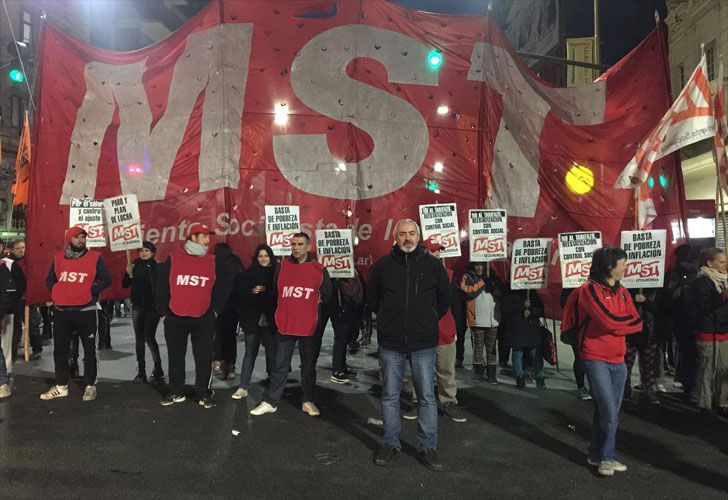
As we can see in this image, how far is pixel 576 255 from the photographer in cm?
643

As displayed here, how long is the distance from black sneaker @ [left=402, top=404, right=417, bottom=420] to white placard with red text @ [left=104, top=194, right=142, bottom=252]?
3.81 meters

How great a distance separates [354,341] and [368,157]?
164 inches

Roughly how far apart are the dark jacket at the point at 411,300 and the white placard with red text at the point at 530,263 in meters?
2.53

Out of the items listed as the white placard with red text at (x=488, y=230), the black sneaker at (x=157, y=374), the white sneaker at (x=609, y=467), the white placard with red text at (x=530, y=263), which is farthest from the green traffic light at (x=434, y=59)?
the black sneaker at (x=157, y=374)

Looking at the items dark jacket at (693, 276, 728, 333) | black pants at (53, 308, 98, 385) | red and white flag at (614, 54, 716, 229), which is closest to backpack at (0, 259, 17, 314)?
black pants at (53, 308, 98, 385)

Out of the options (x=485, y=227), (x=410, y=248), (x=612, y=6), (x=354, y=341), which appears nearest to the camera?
(x=410, y=248)

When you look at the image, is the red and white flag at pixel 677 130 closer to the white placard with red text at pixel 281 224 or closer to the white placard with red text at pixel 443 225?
the white placard with red text at pixel 443 225

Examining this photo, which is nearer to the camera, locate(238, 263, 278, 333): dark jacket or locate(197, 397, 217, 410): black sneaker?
locate(197, 397, 217, 410): black sneaker

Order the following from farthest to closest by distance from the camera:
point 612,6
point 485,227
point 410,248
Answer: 1. point 612,6
2. point 485,227
3. point 410,248

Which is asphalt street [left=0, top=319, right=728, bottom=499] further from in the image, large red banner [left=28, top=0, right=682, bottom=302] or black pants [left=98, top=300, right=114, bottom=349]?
black pants [left=98, top=300, right=114, bottom=349]

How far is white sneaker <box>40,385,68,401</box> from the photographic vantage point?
6.08 metres

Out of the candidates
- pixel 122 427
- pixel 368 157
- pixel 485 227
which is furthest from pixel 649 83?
pixel 122 427

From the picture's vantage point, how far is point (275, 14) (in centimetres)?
702

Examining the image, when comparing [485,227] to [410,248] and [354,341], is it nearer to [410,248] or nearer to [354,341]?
[410,248]
